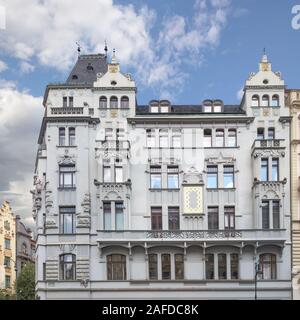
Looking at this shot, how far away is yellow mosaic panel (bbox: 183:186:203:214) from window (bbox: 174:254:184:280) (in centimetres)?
188

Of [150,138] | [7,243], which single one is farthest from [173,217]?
[7,243]

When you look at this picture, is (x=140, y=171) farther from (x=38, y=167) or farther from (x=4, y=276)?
(x=4, y=276)

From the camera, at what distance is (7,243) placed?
66.7ft

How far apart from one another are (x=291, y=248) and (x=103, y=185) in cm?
806

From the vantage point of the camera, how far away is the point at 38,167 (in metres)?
26.1

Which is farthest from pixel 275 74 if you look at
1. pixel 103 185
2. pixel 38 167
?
pixel 38 167

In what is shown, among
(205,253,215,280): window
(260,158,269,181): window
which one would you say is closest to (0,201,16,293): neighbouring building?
(205,253,215,280): window

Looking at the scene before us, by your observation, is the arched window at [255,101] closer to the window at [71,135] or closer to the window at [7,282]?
the window at [71,135]

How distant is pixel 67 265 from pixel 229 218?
6.91 meters

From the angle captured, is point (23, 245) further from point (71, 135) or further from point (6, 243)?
point (6, 243)

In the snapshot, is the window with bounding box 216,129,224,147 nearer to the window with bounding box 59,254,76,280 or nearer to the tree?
the window with bounding box 59,254,76,280

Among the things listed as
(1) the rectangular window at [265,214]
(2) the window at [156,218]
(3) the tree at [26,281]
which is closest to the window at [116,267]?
(2) the window at [156,218]

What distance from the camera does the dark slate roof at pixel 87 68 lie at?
2784 cm

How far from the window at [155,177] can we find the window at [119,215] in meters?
1.63
